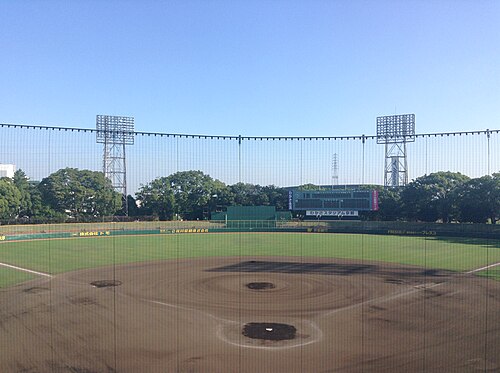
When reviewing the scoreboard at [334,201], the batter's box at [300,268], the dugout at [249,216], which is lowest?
the batter's box at [300,268]

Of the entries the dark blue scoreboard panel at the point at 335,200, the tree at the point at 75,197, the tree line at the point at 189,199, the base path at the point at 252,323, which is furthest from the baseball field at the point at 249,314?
the tree at the point at 75,197

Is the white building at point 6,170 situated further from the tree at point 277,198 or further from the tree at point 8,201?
the tree at point 277,198

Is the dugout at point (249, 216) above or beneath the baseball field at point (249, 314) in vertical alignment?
above

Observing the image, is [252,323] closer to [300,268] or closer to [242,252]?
[300,268]

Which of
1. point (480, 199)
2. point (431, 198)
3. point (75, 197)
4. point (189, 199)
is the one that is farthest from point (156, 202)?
point (480, 199)

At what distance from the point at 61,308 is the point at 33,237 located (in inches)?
1438

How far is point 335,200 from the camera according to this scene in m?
66.1

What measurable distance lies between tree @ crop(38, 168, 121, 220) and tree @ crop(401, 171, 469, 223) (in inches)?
1895

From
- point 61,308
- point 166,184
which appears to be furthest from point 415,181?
point 61,308

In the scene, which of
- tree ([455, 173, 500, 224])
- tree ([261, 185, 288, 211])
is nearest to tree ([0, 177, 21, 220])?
tree ([261, 185, 288, 211])

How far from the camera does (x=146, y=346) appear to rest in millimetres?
13086

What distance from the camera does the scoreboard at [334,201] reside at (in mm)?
63938

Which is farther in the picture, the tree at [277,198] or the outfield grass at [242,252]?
the tree at [277,198]

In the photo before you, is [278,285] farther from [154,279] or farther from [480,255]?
A: [480,255]
